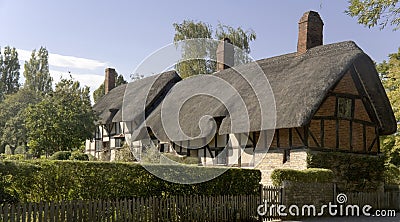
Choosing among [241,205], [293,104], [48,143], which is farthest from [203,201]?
[48,143]

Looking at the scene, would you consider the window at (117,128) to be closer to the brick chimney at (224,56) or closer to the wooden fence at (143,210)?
the brick chimney at (224,56)

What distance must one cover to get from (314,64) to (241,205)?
9.72 metres

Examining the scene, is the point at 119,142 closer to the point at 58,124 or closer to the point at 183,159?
the point at 58,124

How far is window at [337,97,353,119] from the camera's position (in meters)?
21.9

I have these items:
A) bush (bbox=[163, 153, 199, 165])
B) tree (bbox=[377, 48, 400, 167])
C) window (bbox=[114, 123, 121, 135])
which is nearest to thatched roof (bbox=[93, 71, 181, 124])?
window (bbox=[114, 123, 121, 135])

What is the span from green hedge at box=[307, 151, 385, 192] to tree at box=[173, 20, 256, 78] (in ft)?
70.7

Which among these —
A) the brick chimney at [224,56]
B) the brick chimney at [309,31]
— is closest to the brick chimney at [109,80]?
the brick chimney at [224,56]

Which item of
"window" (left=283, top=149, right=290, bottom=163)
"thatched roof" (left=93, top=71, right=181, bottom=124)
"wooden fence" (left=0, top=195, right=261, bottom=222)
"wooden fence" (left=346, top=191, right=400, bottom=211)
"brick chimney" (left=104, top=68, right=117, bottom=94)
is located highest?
"brick chimney" (left=104, top=68, right=117, bottom=94)

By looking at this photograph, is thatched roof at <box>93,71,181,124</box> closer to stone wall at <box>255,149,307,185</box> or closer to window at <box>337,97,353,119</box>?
stone wall at <box>255,149,307,185</box>

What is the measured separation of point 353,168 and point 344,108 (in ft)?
8.73

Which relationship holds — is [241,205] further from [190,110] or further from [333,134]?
[190,110]

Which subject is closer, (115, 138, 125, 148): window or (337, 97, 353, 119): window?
(337, 97, 353, 119): window

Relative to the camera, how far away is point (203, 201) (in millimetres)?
14016

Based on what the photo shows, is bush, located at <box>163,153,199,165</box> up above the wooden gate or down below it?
above
